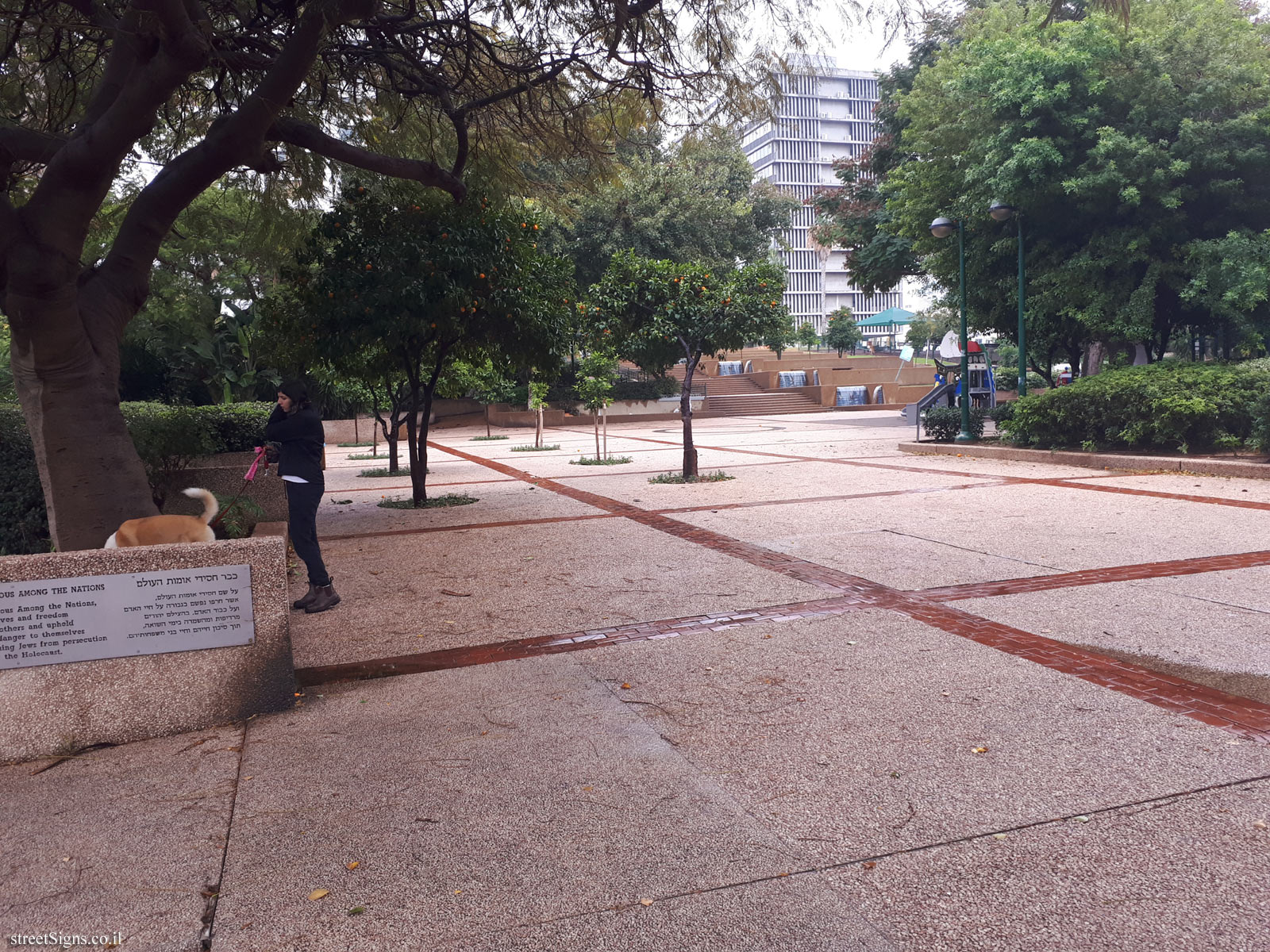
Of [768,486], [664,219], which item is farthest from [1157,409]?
[664,219]

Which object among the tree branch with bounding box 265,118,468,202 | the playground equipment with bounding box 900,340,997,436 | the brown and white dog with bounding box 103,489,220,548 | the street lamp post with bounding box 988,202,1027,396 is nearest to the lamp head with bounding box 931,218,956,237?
the street lamp post with bounding box 988,202,1027,396

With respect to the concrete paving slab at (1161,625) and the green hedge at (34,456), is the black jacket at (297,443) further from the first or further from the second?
the concrete paving slab at (1161,625)

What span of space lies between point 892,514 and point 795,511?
1.12 meters

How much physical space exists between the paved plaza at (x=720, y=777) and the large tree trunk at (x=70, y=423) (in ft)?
5.36

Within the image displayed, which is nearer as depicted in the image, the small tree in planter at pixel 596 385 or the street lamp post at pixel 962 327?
the street lamp post at pixel 962 327

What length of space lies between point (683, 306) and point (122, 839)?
37.9 ft

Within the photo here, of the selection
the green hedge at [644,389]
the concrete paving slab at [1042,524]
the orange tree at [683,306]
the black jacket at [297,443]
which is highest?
the orange tree at [683,306]

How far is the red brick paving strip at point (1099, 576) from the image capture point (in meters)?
6.72

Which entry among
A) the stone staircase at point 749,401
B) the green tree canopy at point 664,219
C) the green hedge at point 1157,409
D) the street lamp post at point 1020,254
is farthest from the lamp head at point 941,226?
the stone staircase at point 749,401

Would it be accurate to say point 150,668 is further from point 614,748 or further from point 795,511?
point 795,511

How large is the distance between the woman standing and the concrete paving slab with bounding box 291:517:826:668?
0.60 m

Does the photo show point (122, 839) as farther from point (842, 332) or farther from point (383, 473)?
point (842, 332)

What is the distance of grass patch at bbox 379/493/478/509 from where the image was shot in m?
12.9

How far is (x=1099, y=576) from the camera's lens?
707 centimetres
